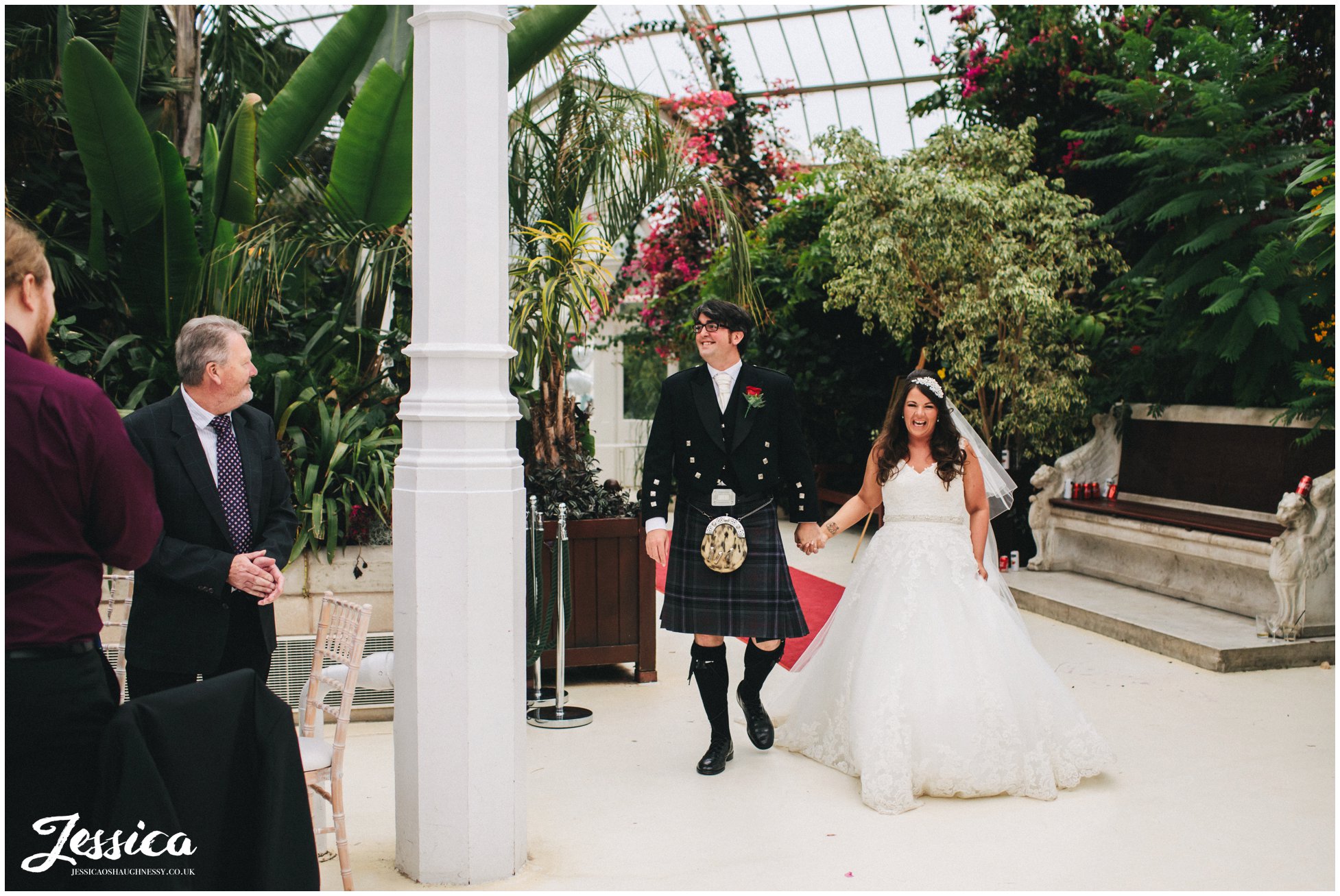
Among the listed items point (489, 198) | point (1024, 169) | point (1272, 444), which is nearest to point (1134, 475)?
point (1272, 444)

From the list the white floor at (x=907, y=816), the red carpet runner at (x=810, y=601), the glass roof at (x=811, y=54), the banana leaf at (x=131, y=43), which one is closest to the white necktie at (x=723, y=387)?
the white floor at (x=907, y=816)

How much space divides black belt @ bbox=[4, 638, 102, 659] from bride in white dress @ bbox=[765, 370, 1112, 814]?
262cm

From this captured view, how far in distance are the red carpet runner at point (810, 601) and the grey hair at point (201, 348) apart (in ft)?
12.2

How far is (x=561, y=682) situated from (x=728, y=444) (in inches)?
60.4

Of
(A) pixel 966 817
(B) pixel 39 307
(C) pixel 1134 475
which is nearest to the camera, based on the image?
(B) pixel 39 307

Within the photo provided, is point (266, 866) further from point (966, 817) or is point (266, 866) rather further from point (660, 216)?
point (660, 216)

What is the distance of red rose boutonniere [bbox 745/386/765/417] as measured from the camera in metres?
4.19

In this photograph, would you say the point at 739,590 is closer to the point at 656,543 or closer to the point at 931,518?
the point at 656,543

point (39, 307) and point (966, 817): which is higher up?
point (39, 307)

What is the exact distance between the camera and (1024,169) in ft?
26.3

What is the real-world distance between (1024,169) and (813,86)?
9533 millimetres

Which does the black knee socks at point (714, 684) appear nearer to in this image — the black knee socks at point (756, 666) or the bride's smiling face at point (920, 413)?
the black knee socks at point (756, 666)

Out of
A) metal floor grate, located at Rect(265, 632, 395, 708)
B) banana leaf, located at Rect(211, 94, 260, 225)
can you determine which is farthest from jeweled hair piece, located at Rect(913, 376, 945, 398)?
banana leaf, located at Rect(211, 94, 260, 225)

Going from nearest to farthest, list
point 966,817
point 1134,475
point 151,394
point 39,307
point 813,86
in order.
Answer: point 39,307
point 966,817
point 151,394
point 1134,475
point 813,86
